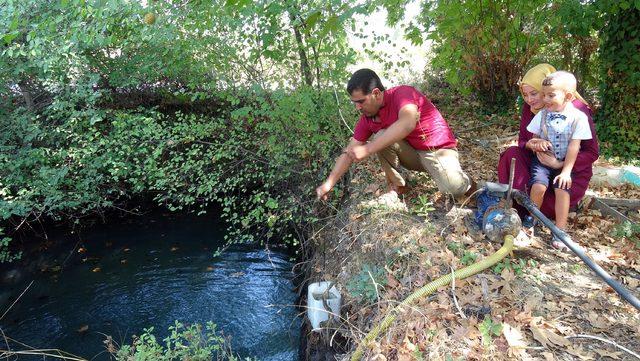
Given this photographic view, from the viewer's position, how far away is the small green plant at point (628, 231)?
3295 millimetres

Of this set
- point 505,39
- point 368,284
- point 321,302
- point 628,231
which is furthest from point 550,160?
point 505,39

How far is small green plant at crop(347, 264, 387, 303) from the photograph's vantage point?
9.89 ft

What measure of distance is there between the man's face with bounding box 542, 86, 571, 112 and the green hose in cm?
112

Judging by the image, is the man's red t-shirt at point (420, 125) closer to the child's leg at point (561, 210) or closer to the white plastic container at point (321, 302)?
the child's leg at point (561, 210)

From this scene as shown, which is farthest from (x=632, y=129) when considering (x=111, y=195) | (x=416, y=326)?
(x=111, y=195)

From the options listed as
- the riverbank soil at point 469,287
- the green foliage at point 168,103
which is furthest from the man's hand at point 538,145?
the green foliage at point 168,103

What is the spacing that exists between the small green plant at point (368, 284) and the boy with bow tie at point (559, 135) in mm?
1442

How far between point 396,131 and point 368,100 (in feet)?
1.23

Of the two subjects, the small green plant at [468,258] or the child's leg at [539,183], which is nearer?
the small green plant at [468,258]

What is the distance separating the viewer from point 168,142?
631 cm

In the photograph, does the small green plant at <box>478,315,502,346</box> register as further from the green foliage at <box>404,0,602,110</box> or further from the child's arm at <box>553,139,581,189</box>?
the green foliage at <box>404,0,602,110</box>

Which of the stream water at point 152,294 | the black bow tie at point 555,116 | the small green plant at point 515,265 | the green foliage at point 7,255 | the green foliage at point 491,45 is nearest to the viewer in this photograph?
the small green plant at point 515,265

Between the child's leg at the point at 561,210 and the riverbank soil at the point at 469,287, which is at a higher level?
the child's leg at the point at 561,210

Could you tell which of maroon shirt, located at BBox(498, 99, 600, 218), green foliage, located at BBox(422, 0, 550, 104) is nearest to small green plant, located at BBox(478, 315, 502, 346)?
maroon shirt, located at BBox(498, 99, 600, 218)
